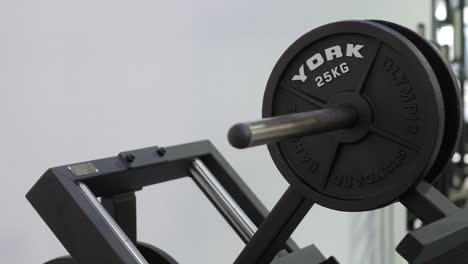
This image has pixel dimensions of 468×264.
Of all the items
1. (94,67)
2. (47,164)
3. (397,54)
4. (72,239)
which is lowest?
(397,54)

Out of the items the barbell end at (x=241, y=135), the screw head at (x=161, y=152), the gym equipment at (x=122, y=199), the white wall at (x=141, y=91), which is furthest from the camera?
the white wall at (x=141, y=91)

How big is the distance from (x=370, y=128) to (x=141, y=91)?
0.70m

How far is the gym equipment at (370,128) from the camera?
638 millimetres

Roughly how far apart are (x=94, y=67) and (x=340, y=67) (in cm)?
64

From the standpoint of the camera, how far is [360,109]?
0.69m

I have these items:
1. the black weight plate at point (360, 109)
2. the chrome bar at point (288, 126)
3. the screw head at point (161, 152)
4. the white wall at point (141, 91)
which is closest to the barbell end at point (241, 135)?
the chrome bar at point (288, 126)

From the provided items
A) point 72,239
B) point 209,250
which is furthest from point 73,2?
point 209,250

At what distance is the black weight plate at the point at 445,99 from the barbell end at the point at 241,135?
0.28 metres

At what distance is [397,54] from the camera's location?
0.66 metres

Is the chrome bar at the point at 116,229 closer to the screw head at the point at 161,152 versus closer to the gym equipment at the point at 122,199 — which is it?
the gym equipment at the point at 122,199

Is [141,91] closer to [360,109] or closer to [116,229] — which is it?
[116,229]

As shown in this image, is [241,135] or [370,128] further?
[370,128]

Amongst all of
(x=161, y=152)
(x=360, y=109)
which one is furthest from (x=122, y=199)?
(x=360, y=109)

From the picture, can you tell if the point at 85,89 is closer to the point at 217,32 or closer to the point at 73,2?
the point at 73,2
